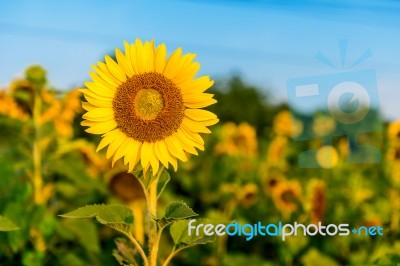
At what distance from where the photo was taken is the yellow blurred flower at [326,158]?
507 centimetres

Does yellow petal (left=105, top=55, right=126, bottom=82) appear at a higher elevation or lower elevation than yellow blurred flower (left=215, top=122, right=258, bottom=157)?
higher

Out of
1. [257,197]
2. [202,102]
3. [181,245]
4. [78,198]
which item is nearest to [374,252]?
[257,197]

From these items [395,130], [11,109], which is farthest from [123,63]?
[395,130]

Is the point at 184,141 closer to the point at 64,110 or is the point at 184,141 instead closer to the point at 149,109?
the point at 149,109

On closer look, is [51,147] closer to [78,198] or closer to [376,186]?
[78,198]

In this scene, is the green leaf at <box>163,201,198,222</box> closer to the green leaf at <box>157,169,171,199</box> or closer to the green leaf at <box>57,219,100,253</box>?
the green leaf at <box>157,169,171,199</box>

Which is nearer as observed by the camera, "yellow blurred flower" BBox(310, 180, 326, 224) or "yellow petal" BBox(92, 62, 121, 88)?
"yellow petal" BBox(92, 62, 121, 88)

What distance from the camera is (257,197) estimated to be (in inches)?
169

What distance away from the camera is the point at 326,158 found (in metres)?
5.12

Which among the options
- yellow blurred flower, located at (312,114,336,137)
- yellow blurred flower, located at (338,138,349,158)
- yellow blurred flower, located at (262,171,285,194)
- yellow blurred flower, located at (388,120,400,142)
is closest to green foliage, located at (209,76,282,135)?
yellow blurred flower, located at (338,138,349,158)

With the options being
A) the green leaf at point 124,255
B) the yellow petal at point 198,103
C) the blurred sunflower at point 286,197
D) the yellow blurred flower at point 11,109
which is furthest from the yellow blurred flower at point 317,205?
the yellow petal at point 198,103

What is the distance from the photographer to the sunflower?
4.03 feet

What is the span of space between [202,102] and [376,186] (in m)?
2.94

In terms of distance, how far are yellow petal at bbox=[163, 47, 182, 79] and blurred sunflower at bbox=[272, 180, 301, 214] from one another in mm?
2565
